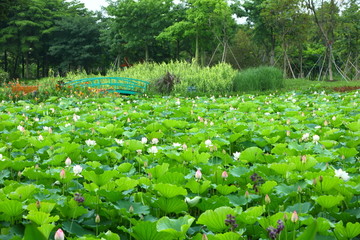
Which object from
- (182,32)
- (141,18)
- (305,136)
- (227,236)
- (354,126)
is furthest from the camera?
(141,18)

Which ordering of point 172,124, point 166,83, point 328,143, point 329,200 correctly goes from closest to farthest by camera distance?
1. point 329,200
2. point 328,143
3. point 172,124
4. point 166,83

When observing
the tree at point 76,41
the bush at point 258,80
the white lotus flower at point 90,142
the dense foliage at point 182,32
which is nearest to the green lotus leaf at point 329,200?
the white lotus flower at point 90,142

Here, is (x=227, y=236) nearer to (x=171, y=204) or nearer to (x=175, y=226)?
(x=175, y=226)

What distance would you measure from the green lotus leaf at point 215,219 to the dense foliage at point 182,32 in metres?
21.1

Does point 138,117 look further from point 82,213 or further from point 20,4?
point 20,4

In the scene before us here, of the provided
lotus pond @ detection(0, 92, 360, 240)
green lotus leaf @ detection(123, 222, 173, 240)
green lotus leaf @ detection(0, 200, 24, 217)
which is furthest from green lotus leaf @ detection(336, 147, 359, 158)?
green lotus leaf @ detection(0, 200, 24, 217)

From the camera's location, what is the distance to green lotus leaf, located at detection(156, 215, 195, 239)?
4.39 ft

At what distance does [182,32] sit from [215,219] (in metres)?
25.1

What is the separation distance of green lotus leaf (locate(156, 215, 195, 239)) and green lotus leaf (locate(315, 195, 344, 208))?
2.08 ft

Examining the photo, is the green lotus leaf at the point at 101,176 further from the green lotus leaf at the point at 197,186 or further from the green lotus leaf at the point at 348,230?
the green lotus leaf at the point at 348,230

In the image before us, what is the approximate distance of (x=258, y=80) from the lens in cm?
1365

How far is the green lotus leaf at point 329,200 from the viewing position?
1649 millimetres

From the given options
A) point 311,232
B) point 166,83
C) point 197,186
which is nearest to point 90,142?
point 197,186

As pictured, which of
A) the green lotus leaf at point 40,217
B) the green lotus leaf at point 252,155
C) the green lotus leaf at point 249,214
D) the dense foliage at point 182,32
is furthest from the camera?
the dense foliage at point 182,32
